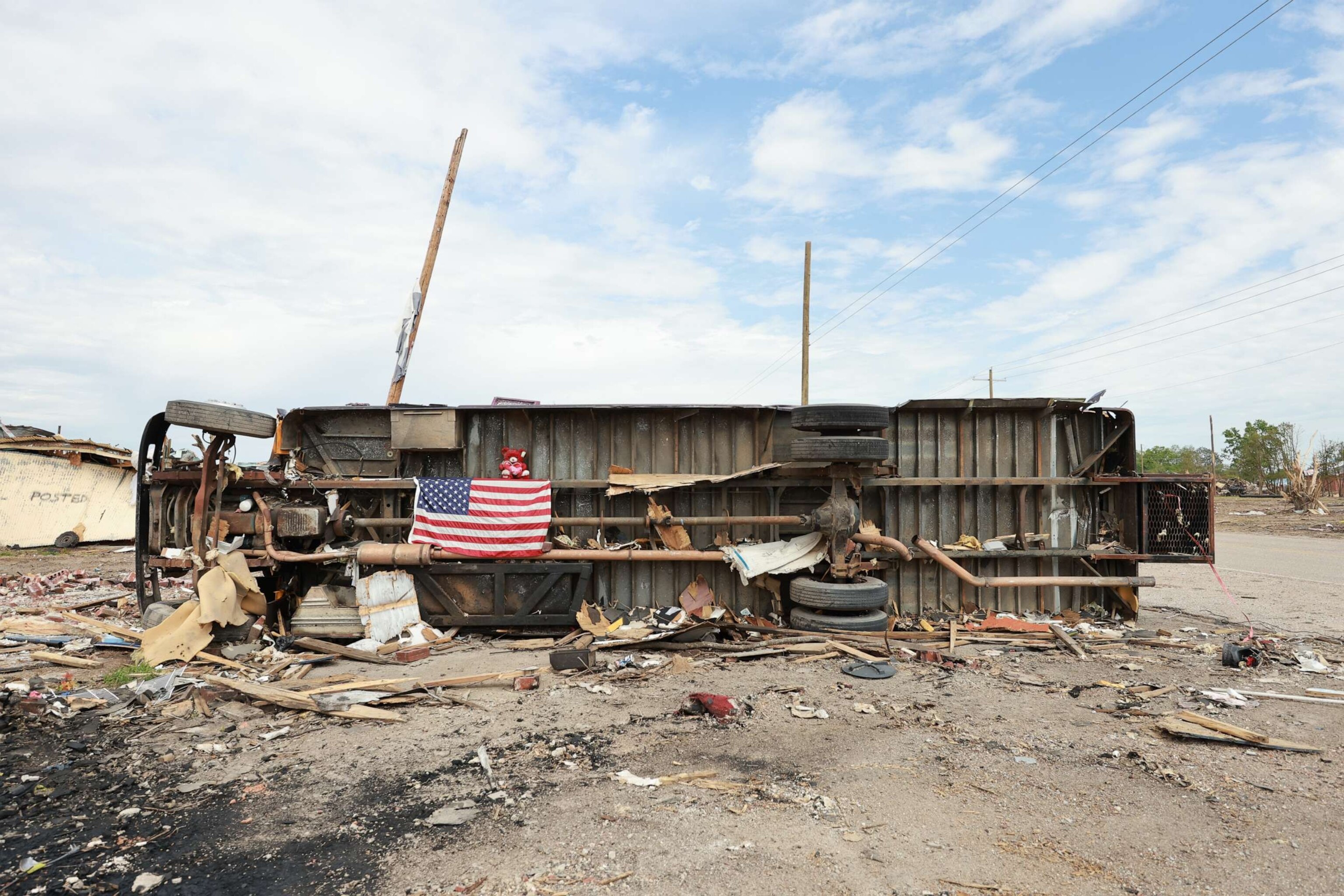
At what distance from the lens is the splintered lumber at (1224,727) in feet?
16.9

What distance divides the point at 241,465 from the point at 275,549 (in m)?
1.36

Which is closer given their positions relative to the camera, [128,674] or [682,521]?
[128,674]

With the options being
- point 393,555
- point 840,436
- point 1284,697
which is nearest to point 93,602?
point 393,555

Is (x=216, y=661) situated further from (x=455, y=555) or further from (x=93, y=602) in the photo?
(x=93, y=602)

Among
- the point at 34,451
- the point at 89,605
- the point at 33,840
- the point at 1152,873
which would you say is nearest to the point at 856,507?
the point at 1152,873

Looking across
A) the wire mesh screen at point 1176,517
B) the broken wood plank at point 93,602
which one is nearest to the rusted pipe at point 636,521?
the wire mesh screen at point 1176,517

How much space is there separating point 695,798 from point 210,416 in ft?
23.4

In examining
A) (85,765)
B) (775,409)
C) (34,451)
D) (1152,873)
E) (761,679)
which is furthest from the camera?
(34,451)

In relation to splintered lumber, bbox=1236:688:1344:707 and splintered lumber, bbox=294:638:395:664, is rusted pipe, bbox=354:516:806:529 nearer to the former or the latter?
splintered lumber, bbox=294:638:395:664

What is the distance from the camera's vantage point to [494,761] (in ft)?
16.4

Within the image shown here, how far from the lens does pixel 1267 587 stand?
39.7 ft

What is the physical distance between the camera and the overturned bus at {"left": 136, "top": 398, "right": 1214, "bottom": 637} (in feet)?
28.2

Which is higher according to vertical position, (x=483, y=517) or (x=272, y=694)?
(x=483, y=517)

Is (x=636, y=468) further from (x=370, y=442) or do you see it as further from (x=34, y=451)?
(x=34, y=451)
